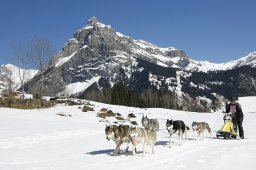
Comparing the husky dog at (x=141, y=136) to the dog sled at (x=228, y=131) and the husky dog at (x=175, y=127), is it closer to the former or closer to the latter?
the husky dog at (x=175, y=127)

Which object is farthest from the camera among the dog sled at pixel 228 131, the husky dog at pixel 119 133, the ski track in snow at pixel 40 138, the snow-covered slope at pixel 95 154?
the dog sled at pixel 228 131

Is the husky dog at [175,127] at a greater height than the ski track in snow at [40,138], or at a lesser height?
greater

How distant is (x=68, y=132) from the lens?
2466 centimetres

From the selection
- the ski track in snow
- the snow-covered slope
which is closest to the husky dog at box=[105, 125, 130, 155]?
the snow-covered slope

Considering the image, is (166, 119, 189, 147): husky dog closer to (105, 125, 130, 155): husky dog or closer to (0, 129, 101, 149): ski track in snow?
(105, 125, 130, 155): husky dog

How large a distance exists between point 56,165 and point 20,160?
240 centimetres

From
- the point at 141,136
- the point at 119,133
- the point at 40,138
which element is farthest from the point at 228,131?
the point at 40,138

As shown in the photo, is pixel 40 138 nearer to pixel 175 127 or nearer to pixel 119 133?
pixel 175 127

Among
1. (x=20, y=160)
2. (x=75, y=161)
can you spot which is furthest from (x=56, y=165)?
(x=20, y=160)

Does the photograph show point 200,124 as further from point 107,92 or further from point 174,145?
point 107,92

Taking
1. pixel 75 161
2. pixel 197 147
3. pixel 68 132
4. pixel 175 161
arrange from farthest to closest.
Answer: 1. pixel 68 132
2. pixel 197 147
3. pixel 75 161
4. pixel 175 161

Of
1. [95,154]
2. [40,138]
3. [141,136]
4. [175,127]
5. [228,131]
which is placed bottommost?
[95,154]

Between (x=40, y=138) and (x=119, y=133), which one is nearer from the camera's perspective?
(x=119, y=133)

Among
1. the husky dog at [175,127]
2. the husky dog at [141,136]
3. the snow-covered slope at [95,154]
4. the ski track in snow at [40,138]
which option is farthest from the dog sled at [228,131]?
the ski track in snow at [40,138]
